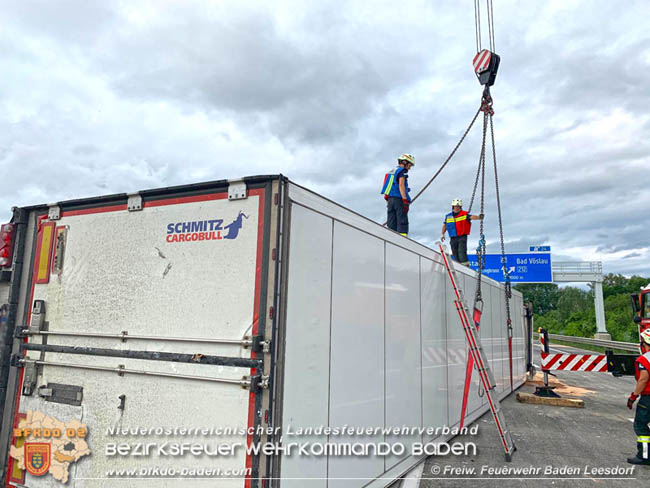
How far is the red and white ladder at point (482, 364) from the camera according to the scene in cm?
600

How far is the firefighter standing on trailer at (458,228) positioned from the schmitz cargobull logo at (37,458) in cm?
850

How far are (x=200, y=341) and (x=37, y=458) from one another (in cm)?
197

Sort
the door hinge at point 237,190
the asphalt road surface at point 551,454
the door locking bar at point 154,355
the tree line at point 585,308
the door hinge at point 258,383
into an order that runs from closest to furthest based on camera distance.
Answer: the door hinge at point 258,383 → the door locking bar at point 154,355 → the door hinge at point 237,190 → the asphalt road surface at point 551,454 → the tree line at point 585,308

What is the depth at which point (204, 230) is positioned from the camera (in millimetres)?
3387

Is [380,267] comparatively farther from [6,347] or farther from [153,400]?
[6,347]

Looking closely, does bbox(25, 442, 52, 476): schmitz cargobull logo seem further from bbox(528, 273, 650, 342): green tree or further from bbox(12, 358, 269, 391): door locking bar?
bbox(528, 273, 650, 342): green tree

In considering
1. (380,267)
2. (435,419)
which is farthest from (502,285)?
(380,267)

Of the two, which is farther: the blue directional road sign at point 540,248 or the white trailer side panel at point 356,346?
the blue directional road sign at point 540,248

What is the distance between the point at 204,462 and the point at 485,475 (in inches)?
157

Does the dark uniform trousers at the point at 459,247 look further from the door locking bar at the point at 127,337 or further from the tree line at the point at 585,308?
the tree line at the point at 585,308

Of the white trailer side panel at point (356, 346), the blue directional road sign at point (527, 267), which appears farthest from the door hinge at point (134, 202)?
the blue directional road sign at point (527, 267)

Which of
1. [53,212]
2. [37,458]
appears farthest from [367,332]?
[53,212]

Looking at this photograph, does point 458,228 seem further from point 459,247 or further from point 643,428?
point 643,428

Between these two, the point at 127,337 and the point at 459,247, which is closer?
the point at 127,337
